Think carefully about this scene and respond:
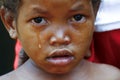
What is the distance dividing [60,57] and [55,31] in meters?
0.09

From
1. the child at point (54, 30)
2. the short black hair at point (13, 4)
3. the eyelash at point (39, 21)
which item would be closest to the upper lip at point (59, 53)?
the child at point (54, 30)

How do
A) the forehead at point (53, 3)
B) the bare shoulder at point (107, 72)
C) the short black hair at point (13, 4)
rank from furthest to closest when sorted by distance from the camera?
1. the bare shoulder at point (107, 72)
2. the short black hair at point (13, 4)
3. the forehead at point (53, 3)

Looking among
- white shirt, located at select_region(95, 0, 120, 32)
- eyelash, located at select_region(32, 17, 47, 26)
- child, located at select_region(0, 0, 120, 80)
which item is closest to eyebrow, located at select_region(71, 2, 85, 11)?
child, located at select_region(0, 0, 120, 80)

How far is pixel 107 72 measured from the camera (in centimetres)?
169

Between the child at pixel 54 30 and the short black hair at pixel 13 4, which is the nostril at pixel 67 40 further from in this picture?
the short black hair at pixel 13 4

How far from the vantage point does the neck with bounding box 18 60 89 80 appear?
161 cm

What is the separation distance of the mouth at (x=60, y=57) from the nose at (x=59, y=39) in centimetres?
2

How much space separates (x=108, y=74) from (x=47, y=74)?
24 cm

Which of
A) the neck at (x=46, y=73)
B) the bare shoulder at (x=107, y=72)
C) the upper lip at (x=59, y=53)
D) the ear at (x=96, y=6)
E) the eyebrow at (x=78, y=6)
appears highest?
the eyebrow at (x=78, y=6)

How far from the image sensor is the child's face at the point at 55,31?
4.75ft

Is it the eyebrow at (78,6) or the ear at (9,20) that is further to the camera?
the ear at (9,20)

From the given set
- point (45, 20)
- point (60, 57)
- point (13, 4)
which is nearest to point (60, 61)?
point (60, 57)

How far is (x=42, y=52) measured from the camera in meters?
1.47

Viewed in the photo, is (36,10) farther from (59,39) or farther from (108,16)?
(108,16)
